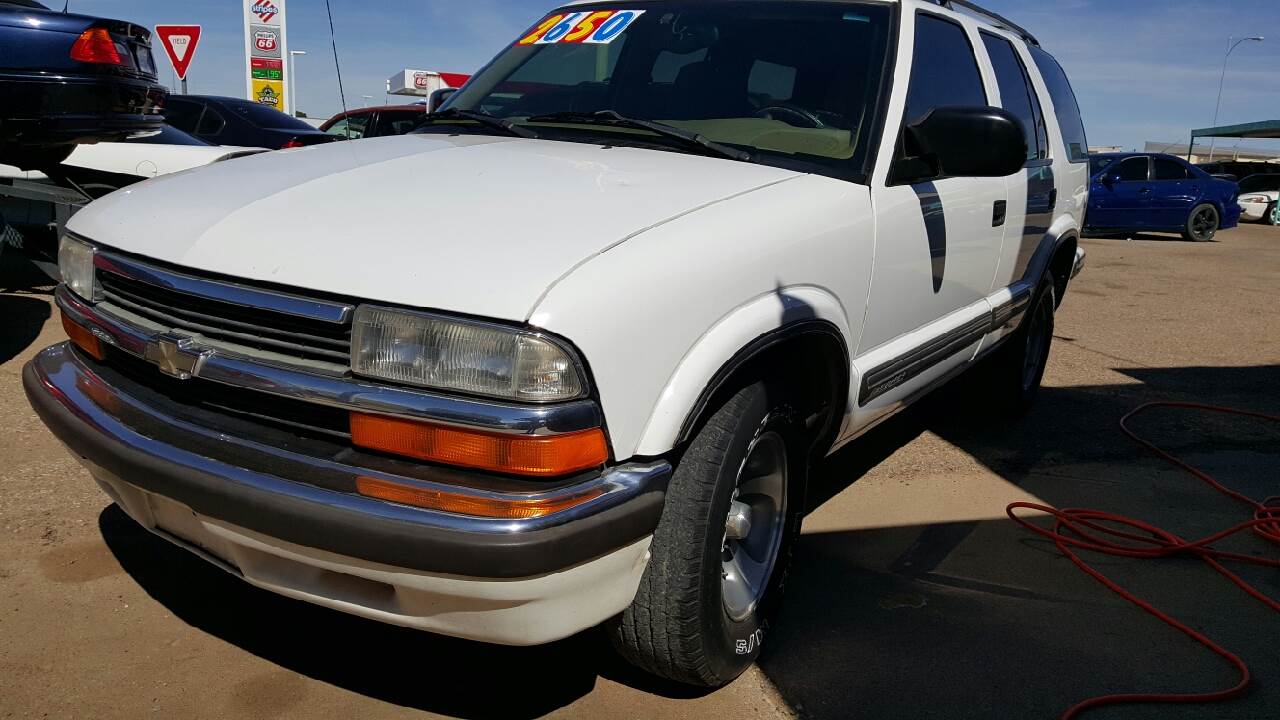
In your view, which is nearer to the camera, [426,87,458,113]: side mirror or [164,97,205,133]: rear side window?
[426,87,458,113]: side mirror

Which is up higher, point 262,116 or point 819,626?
point 262,116

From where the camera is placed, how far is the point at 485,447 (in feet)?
6.30

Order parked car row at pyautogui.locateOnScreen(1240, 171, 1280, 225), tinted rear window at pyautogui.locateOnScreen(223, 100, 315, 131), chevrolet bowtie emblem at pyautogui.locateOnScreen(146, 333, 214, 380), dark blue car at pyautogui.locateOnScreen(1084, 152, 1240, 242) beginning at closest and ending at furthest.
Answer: chevrolet bowtie emblem at pyautogui.locateOnScreen(146, 333, 214, 380) < tinted rear window at pyautogui.locateOnScreen(223, 100, 315, 131) < dark blue car at pyautogui.locateOnScreen(1084, 152, 1240, 242) < parked car row at pyautogui.locateOnScreen(1240, 171, 1280, 225)

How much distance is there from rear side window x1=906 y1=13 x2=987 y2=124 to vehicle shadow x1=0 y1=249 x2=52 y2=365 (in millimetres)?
4704

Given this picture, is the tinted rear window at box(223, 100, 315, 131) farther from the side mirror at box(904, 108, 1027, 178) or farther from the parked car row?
the parked car row

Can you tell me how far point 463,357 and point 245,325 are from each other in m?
0.54

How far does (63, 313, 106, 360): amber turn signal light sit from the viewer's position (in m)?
2.53

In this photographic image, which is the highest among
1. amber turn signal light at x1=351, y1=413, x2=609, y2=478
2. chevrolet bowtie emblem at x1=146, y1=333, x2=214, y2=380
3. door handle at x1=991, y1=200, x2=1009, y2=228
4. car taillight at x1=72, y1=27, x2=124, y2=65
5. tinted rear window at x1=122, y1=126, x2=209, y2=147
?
car taillight at x1=72, y1=27, x2=124, y2=65

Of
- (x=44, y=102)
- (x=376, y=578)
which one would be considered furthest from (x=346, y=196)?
(x=44, y=102)

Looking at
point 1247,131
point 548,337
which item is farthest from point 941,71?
point 1247,131

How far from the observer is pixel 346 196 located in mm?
2375

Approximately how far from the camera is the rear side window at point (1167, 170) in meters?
18.0

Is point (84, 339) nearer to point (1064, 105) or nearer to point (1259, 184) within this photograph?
point (1064, 105)

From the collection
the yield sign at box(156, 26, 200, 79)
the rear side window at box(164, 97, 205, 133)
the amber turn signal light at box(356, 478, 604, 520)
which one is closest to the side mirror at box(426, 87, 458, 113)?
the amber turn signal light at box(356, 478, 604, 520)
